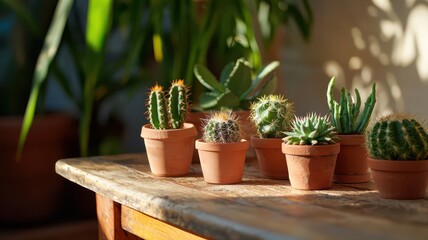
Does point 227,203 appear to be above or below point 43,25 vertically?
below

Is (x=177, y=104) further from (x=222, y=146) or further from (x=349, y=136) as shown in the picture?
(x=349, y=136)

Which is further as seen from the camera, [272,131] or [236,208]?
[272,131]

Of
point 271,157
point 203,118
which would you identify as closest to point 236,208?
point 271,157

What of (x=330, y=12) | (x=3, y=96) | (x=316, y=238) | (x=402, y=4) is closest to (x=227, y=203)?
(x=316, y=238)

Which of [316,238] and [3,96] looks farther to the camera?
[3,96]

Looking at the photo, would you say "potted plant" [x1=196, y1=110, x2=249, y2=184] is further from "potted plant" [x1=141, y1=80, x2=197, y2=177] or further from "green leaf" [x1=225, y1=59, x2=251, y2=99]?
"green leaf" [x1=225, y1=59, x2=251, y2=99]

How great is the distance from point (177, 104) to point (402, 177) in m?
0.56

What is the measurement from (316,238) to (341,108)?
56 cm

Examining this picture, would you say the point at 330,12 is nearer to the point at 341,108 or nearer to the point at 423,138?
the point at 341,108

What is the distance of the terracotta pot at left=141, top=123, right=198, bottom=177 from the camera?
5.70 ft

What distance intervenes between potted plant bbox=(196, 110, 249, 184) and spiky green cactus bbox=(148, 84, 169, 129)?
0.41 feet

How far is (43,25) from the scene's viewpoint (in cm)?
304

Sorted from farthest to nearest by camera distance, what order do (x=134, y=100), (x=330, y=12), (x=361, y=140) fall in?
(x=134, y=100)
(x=330, y=12)
(x=361, y=140)

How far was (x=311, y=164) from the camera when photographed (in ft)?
5.06
